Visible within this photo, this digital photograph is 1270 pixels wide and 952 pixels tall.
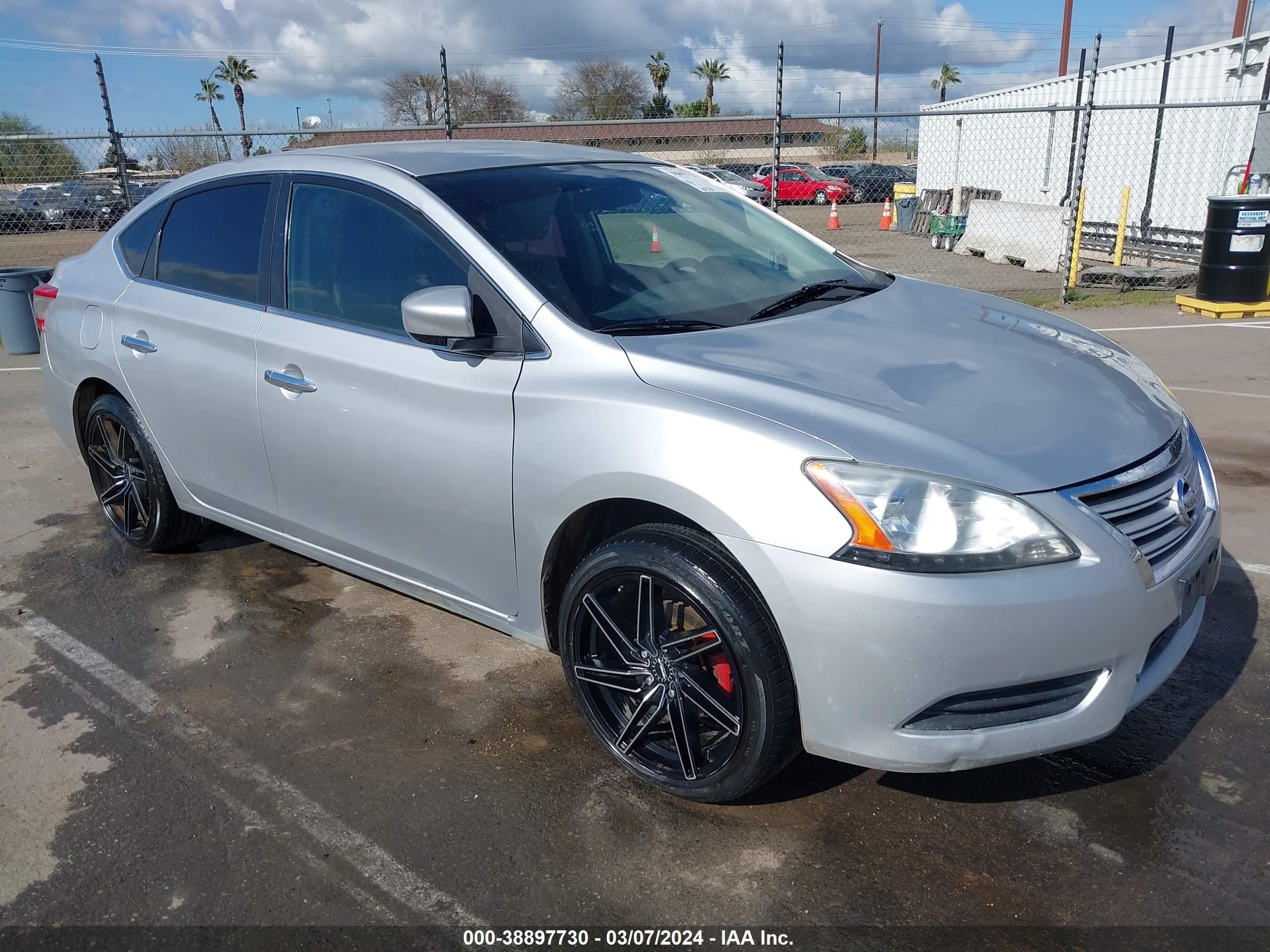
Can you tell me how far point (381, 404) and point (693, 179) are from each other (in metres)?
1.75

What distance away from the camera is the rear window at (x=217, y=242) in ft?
12.8

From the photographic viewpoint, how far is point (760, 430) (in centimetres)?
250

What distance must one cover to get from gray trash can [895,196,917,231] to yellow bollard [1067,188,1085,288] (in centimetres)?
1153

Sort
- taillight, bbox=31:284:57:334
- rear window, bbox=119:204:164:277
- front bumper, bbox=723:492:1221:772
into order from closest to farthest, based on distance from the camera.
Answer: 1. front bumper, bbox=723:492:1221:772
2. rear window, bbox=119:204:164:277
3. taillight, bbox=31:284:57:334

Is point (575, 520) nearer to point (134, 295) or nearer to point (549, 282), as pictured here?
point (549, 282)

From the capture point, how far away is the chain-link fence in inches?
477

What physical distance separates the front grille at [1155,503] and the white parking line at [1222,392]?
5.01 meters

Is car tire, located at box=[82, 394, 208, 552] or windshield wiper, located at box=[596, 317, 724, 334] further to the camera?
car tire, located at box=[82, 394, 208, 552]

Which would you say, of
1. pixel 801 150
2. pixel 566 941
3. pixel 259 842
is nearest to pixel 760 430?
pixel 566 941

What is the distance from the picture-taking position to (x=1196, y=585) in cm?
274

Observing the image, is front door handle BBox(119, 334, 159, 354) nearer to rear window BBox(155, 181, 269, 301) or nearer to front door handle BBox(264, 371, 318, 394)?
rear window BBox(155, 181, 269, 301)

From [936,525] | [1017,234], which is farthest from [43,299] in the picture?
[1017,234]

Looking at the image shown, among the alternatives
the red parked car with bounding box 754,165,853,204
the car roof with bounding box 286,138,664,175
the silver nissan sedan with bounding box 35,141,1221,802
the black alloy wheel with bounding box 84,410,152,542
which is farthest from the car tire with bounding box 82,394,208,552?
the red parked car with bounding box 754,165,853,204

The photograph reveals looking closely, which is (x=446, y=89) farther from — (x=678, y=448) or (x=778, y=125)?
(x=678, y=448)
